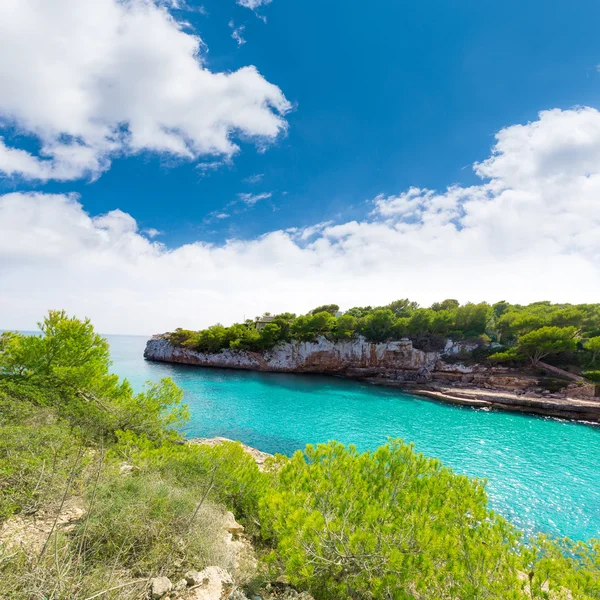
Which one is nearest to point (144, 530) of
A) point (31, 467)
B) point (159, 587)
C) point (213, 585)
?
point (159, 587)

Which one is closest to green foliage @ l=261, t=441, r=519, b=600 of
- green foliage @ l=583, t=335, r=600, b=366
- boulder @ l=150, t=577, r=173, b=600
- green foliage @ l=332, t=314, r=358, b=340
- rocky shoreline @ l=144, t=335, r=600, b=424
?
boulder @ l=150, t=577, r=173, b=600

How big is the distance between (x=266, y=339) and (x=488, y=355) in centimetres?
2742

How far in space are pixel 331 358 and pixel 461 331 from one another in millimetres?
16441

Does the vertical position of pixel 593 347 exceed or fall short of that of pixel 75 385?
it exceeds it

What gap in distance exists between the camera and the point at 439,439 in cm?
1588

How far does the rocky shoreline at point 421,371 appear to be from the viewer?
2311cm

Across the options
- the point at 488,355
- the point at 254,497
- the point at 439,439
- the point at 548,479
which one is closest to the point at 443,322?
the point at 488,355

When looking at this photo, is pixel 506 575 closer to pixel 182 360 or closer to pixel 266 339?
pixel 266 339

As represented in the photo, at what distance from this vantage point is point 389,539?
10.9 feet

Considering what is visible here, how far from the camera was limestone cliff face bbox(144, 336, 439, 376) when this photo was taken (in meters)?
35.0

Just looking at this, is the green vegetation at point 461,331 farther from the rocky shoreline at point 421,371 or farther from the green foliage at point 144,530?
the green foliage at point 144,530

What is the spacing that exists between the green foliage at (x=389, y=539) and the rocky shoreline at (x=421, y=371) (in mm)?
24699

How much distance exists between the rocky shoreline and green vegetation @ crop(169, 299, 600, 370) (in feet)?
4.31

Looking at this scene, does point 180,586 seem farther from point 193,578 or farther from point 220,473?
point 220,473
